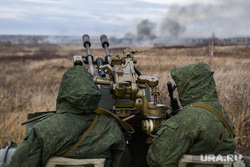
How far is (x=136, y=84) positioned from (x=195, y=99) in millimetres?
670

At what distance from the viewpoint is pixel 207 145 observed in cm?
282

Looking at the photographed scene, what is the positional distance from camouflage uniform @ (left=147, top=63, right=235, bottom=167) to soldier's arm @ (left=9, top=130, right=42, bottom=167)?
1.07 meters

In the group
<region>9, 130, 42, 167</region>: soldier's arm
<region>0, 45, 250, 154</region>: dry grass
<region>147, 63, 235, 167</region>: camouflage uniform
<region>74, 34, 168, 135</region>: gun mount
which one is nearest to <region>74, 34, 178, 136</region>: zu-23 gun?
<region>74, 34, 168, 135</region>: gun mount

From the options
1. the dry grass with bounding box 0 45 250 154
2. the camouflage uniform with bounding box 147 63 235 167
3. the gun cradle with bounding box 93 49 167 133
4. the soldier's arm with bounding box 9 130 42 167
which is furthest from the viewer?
the dry grass with bounding box 0 45 250 154

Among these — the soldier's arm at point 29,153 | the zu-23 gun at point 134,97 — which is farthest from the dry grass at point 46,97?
the soldier's arm at point 29,153

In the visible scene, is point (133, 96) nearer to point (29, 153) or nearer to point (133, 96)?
point (133, 96)

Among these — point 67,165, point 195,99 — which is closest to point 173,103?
point 195,99

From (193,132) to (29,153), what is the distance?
58.2 inches

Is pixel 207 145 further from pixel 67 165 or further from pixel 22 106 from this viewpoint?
pixel 22 106

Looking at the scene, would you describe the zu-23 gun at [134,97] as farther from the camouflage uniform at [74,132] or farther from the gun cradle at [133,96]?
the camouflage uniform at [74,132]

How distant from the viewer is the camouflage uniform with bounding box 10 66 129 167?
2.57 meters

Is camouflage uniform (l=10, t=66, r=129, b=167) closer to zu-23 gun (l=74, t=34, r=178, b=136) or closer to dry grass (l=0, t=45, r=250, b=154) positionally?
zu-23 gun (l=74, t=34, r=178, b=136)

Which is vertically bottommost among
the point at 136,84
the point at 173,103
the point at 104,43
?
the point at 173,103

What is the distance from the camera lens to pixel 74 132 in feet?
8.84
